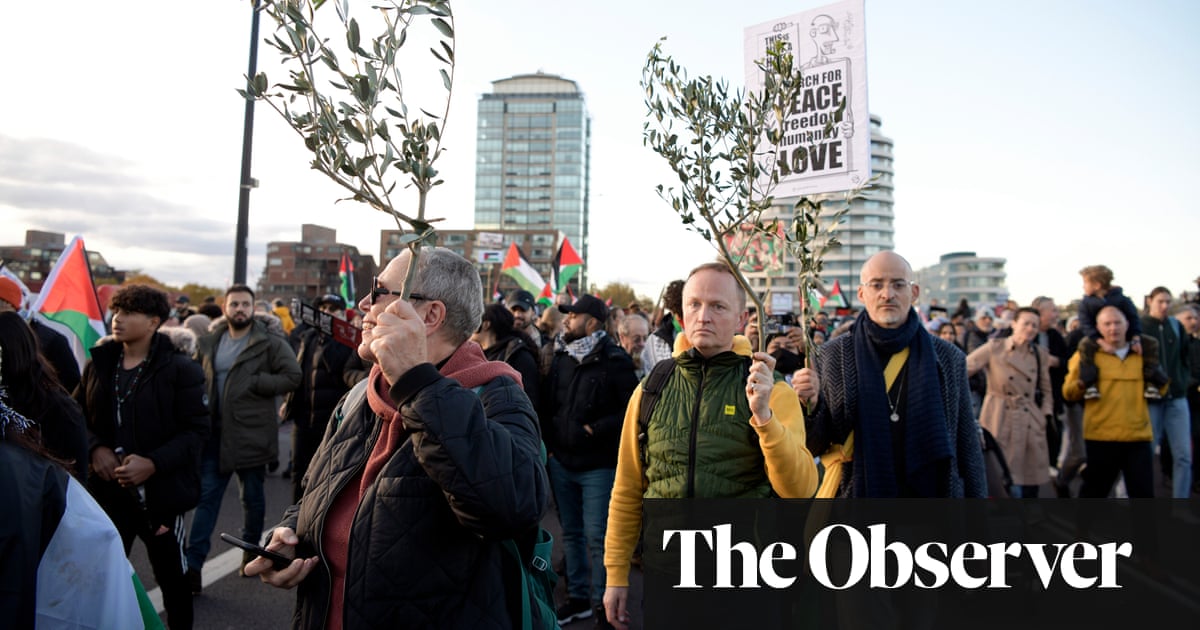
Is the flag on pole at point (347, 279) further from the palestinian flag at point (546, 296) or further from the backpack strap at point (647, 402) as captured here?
the backpack strap at point (647, 402)

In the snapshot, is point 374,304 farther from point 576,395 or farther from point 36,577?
point 576,395

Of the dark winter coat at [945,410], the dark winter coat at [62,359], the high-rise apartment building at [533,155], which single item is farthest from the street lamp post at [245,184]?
the high-rise apartment building at [533,155]

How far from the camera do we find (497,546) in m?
1.94

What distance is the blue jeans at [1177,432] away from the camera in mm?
6625

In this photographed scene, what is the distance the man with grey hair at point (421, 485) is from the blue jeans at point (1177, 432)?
7.28 meters

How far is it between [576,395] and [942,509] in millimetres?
2736

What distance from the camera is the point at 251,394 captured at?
575cm

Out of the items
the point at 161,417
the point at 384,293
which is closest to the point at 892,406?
the point at 384,293

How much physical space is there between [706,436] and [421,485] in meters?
1.30

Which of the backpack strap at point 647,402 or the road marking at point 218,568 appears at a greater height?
the backpack strap at point 647,402

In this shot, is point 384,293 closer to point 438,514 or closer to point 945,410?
point 438,514

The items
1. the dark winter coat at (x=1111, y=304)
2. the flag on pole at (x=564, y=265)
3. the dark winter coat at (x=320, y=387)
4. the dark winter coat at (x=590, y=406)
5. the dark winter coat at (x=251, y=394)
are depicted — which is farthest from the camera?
the flag on pole at (x=564, y=265)

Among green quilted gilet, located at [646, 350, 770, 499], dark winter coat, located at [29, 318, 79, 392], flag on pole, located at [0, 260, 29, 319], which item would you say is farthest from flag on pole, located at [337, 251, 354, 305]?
green quilted gilet, located at [646, 350, 770, 499]

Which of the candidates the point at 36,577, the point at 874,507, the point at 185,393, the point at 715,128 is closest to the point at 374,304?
the point at 36,577
